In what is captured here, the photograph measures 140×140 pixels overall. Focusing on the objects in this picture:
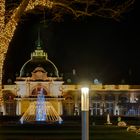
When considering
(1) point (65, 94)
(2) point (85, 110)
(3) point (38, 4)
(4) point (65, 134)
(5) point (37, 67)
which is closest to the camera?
(2) point (85, 110)

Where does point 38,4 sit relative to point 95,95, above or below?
below

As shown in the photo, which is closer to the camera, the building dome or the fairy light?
the fairy light

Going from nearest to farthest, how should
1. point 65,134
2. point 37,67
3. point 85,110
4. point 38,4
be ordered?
point 85,110, point 38,4, point 65,134, point 37,67

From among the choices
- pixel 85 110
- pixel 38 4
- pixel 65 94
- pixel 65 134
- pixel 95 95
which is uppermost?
pixel 65 94

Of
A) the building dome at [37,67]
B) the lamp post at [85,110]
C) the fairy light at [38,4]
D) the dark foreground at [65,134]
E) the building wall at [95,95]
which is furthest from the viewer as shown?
the building dome at [37,67]

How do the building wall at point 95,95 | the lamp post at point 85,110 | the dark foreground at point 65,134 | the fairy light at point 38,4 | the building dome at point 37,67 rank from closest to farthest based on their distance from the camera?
the lamp post at point 85,110 → the fairy light at point 38,4 → the dark foreground at point 65,134 → the building wall at point 95,95 → the building dome at point 37,67

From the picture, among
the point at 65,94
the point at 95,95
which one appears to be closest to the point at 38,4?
the point at 65,94

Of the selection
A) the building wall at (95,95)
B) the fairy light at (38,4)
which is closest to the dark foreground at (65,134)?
the fairy light at (38,4)

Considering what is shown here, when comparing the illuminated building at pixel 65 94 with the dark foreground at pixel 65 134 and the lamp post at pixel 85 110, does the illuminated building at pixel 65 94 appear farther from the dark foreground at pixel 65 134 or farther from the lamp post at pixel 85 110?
the lamp post at pixel 85 110

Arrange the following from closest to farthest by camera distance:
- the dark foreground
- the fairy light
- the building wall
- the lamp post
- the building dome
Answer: the lamp post, the fairy light, the dark foreground, the building wall, the building dome

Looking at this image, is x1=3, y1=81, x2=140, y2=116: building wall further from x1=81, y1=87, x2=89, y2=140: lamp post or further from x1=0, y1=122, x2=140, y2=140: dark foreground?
x1=81, y1=87, x2=89, y2=140: lamp post

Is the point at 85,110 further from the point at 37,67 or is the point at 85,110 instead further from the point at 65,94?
the point at 65,94

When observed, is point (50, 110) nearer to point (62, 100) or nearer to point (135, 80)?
point (62, 100)

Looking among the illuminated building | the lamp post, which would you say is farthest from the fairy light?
the illuminated building
